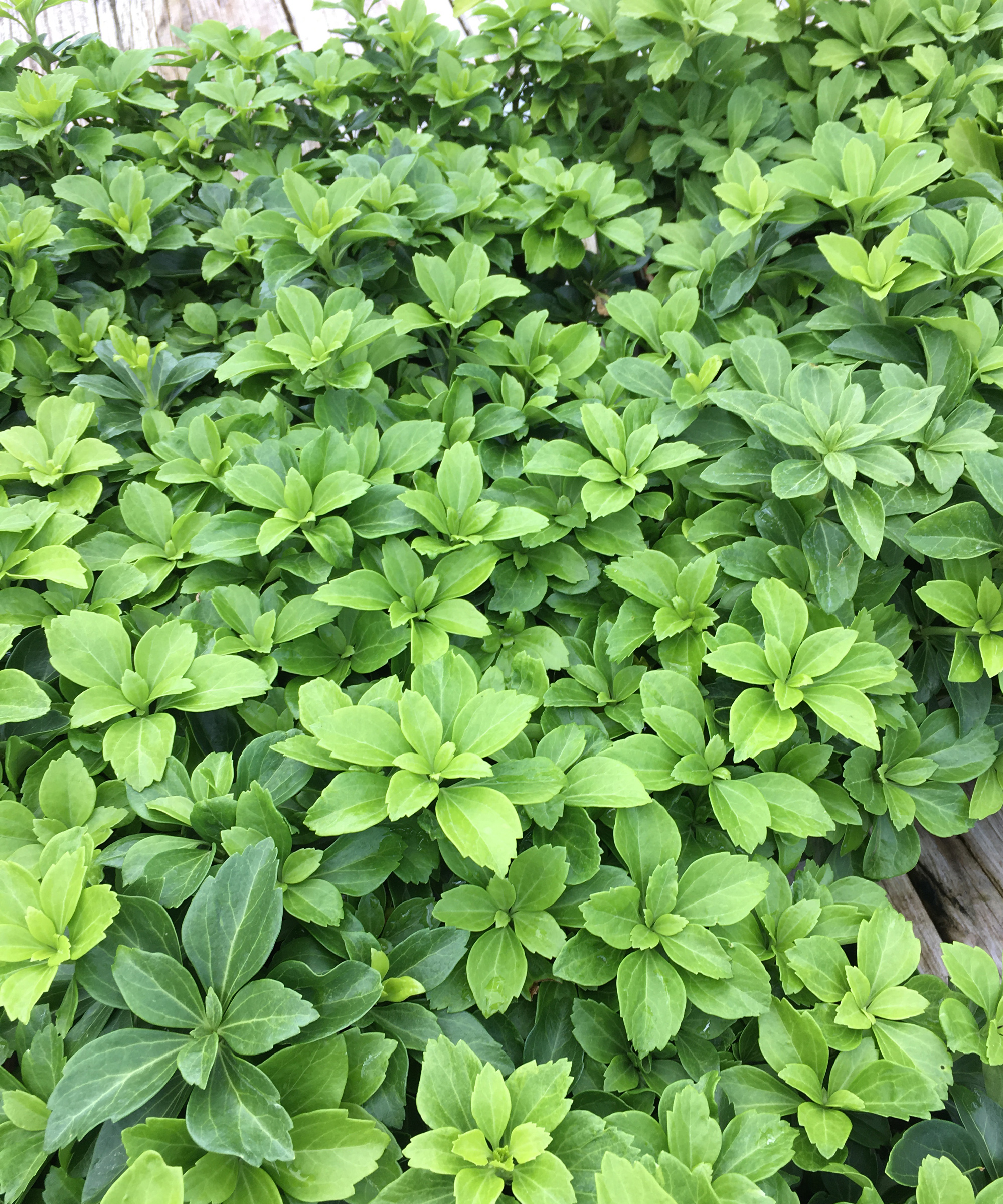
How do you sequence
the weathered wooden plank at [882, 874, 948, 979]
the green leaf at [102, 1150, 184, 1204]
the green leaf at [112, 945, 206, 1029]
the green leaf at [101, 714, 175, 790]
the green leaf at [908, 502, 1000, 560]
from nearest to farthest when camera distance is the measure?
1. the green leaf at [102, 1150, 184, 1204]
2. the green leaf at [112, 945, 206, 1029]
3. the green leaf at [101, 714, 175, 790]
4. the green leaf at [908, 502, 1000, 560]
5. the weathered wooden plank at [882, 874, 948, 979]

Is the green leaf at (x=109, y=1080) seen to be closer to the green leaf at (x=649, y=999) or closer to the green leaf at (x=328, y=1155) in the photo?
the green leaf at (x=328, y=1155)

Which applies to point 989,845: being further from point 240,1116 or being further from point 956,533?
point 240,1116

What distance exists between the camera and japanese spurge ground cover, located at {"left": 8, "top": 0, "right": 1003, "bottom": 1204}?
1.04 meters

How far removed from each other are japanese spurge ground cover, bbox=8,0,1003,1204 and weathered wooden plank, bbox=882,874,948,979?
0.12 metres

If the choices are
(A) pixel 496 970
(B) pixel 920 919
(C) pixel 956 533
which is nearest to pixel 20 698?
(A) pixel 496 970

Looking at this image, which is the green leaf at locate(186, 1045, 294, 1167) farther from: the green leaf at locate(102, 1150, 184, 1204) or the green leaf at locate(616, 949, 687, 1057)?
the green leaf at locate(616, 949, 687, 1057)

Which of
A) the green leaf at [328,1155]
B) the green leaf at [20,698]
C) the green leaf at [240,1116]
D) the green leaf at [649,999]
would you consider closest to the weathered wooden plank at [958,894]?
the green leaf at [649,999]

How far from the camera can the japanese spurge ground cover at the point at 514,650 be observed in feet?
3.41

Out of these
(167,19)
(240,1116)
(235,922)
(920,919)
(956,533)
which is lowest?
(920,919)

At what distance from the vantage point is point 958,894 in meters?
1.77

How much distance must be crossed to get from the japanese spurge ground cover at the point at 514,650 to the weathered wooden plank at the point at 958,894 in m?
0.06

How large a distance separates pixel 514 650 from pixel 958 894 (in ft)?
3.81

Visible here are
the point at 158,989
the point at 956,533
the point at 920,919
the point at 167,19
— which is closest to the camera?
the point at 158,989

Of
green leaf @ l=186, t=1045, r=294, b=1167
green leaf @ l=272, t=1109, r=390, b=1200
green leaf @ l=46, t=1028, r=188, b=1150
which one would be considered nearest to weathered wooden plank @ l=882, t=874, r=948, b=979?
green leaf @ l=272, t=1109, r=390, b=1200
